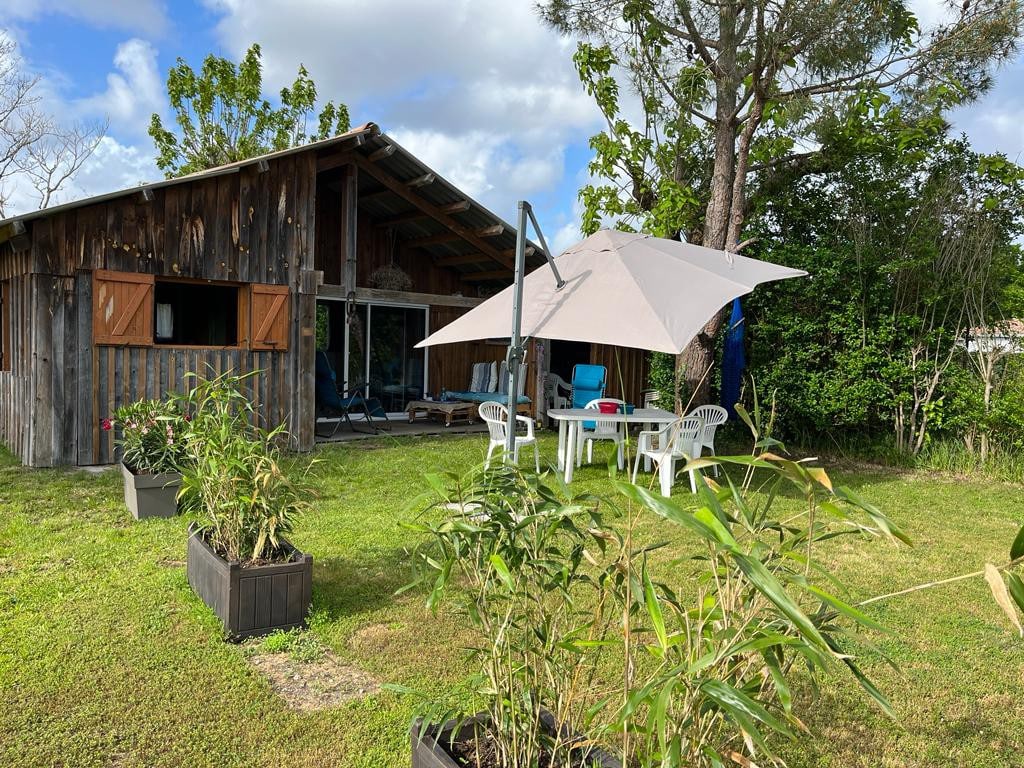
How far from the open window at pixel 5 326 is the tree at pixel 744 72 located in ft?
23.0

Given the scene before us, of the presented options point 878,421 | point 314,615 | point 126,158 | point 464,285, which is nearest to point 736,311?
point 878,421

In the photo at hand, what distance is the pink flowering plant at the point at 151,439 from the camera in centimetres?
492

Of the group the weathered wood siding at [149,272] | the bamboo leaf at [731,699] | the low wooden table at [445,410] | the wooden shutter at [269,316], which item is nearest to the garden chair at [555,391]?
the low wooden table at [445,410]

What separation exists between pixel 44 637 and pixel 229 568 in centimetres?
82

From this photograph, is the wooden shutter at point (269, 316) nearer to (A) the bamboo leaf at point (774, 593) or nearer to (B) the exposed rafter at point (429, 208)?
(B) the exposed rafter at point (429, 208)

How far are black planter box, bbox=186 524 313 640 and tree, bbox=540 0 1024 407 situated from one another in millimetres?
6333

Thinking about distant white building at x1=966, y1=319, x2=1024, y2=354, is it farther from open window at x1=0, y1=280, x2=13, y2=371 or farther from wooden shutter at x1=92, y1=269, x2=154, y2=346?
open window at x1=0, y1=280, x2=13, y2=371

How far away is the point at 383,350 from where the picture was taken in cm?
1104

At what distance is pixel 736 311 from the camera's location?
797 cm

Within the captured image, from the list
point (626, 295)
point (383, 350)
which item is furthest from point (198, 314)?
point (626, 295)

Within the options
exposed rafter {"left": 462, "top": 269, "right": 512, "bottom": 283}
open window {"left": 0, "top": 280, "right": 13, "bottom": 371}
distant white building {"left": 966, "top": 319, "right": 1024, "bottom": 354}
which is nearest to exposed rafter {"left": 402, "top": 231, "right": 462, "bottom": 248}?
exposed rafter {"left": 462, "top": 269, "right": 512, "bottom": 283}

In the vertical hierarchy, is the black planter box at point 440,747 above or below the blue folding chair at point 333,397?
below

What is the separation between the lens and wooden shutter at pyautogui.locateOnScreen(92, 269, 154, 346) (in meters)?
6.63

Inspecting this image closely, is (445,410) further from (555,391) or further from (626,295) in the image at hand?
(626,295)
